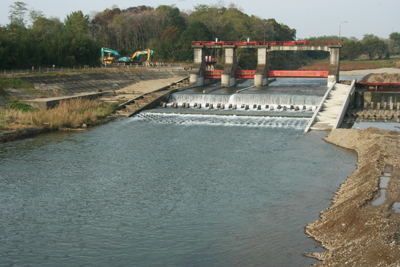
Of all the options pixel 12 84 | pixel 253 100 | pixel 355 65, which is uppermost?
pixel 355 65

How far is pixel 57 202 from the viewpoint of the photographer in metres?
17.2

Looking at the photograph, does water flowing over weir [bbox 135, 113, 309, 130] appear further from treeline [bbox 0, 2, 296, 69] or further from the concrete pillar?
treeline [bbox 0, 2, 296, 69]

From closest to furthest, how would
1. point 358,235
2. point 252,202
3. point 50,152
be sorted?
point 358,235
point 252,202
point 50,152

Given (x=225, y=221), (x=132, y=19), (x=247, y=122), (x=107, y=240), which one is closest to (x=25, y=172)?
(x=107, y=240)

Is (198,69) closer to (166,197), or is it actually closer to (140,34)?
(166,197)

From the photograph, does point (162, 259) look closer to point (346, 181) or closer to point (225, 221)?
point (225, 221)

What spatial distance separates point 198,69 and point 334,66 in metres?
18.5

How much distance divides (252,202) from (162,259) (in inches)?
228

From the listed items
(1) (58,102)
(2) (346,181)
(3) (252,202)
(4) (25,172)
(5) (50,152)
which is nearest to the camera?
(3) (252,202)

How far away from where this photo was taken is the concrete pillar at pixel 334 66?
52103mm

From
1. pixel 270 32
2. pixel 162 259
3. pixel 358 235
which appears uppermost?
pixel 270 32

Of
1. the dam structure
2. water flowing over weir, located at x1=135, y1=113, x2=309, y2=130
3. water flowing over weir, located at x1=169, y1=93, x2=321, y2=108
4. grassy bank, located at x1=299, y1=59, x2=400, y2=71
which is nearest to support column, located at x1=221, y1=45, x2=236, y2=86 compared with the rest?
the dam structure

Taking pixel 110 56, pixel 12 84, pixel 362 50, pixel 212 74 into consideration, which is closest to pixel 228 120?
pixel 12 84

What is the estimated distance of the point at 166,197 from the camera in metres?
17.8
